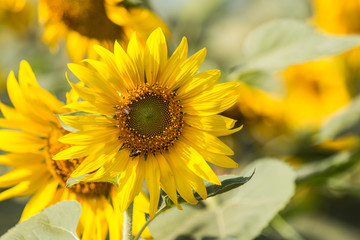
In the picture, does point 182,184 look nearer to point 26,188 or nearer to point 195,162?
point 195,162

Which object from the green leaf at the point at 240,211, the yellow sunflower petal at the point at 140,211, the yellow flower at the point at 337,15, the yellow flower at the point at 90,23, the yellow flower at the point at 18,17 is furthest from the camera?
the yellow flower at the point at 18,17

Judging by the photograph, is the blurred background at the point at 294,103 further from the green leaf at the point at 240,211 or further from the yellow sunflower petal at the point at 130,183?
the yellow sunflower petal at the point at 130,183

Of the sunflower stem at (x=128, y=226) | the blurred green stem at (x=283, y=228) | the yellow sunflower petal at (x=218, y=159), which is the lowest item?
the blurred green stem at (x=283, y=228)

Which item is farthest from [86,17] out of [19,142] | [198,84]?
[198,84]

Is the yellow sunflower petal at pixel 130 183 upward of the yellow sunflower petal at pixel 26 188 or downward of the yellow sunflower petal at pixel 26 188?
upward

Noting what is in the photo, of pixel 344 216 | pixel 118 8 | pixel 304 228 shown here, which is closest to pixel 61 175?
pixel 118 8

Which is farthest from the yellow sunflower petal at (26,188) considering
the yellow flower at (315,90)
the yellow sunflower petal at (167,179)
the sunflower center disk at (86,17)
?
the yellow flower at (315,90)

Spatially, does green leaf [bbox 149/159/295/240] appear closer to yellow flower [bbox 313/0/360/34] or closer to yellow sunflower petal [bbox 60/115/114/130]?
yellow sunflower petal [bbox 60/115/114/130]
